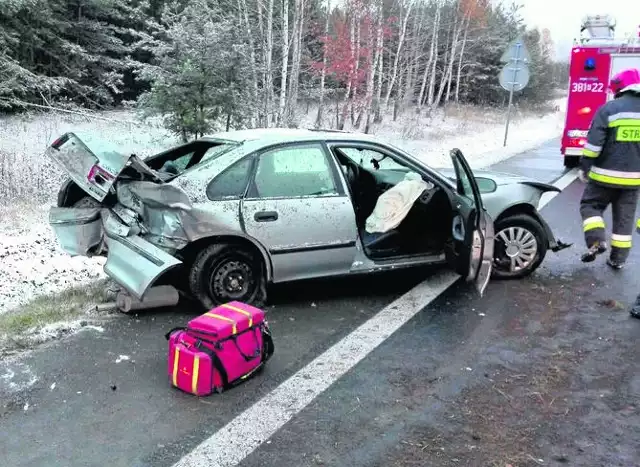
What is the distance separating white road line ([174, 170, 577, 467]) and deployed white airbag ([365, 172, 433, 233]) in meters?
0.67

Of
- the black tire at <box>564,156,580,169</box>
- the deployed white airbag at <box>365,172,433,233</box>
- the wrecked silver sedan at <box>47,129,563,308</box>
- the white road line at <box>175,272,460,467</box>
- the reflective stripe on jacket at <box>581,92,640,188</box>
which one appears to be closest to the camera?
Result: the white road line at <box>175,272,460,467</box>

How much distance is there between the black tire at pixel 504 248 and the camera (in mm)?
5500

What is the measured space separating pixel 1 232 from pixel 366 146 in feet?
14.2

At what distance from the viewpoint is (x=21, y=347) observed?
3957 mm

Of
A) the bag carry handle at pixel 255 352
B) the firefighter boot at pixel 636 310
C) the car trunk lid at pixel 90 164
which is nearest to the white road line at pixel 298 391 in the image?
the bag carry handle at pixel 255 352

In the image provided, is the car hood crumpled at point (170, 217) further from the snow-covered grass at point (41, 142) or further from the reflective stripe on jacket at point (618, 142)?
the reflective stripe on jacket at point (618, 142)

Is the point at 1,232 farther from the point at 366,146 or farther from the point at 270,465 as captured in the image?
the point at 270,465

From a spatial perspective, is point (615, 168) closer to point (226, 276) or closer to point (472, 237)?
point (472, 237)

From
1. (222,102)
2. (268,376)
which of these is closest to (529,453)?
(268,376)

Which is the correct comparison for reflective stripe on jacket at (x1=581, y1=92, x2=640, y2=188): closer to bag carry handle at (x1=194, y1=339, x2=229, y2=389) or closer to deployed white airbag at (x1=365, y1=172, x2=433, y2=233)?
deployed white airbag at (x1=365, y1=172, x2=433, y2=233)

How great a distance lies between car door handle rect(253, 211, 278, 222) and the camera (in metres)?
4.54

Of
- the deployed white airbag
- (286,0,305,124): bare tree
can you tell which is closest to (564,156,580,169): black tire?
(286,0,305,124): bare tree

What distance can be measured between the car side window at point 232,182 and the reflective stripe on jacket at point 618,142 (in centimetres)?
343

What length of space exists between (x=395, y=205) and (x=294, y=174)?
97 cm
